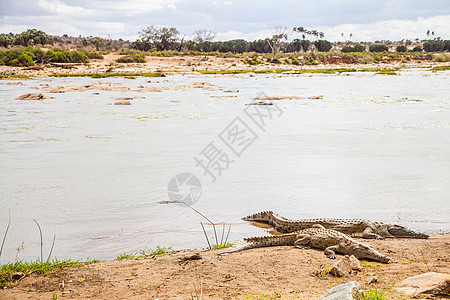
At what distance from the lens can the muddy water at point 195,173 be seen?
655 cm

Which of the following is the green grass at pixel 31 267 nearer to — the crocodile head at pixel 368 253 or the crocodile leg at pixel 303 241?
the crocodile leg at pixel 303 241

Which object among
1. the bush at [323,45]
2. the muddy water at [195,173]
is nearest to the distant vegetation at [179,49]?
the bush at [323,45]

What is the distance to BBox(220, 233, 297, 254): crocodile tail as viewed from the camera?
5.59 metres

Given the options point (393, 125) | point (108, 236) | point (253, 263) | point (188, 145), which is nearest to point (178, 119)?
point (188, 145)

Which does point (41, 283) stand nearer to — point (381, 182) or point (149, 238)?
point (149, 238)

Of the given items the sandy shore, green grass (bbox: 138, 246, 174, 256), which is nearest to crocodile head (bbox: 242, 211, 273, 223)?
green grass (bbox: 138, 246, 174, 256)

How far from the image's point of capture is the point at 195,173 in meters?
9.70

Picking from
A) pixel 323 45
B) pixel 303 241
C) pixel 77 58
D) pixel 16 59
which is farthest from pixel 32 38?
pixel 303 241

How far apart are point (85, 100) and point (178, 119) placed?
871 cm

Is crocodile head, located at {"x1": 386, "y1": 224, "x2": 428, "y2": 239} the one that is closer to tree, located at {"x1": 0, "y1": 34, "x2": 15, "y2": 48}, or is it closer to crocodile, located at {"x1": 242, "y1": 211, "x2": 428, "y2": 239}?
crocodile, located at {"x1": 242, "y1": 211, "x2": 428, "y2": 239}

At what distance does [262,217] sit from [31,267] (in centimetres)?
332

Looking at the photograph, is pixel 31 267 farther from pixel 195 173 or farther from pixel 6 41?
pixel 6 41

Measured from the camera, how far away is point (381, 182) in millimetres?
8641

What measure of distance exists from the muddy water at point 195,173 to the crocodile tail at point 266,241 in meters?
0.63
